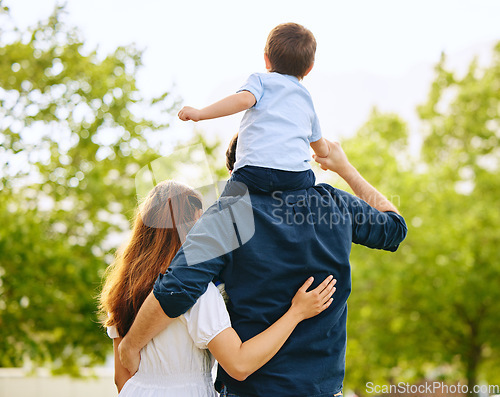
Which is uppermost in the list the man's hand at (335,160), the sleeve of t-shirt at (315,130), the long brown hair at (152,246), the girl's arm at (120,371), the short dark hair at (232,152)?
the sleeve of t-shirt at (315,130)

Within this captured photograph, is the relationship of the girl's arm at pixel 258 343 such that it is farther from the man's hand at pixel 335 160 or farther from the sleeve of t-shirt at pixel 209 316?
the man's hand at pixel 335 160

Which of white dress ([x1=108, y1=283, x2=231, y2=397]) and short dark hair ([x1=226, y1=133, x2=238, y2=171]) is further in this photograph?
short dark hair ([x1=226, y1=133, x2=238, y2=171])

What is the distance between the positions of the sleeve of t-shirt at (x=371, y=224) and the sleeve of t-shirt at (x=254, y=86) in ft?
1.38

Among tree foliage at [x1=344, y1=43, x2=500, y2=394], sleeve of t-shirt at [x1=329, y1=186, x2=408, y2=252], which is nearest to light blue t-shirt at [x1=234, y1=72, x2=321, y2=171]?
sleeve of t-shirt at [x1=329, y1=186, x2=408, y2=252]

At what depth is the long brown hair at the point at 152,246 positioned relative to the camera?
6.43 ft

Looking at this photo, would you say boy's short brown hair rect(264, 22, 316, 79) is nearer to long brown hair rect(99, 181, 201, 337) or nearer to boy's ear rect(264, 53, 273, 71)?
boy's ear rect(264, 53, 273, 71)

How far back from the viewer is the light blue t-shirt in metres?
1.83

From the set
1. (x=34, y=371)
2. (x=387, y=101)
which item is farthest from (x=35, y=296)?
(x=387, y=101)

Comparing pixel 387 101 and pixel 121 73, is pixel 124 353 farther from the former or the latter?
pixel 387 101

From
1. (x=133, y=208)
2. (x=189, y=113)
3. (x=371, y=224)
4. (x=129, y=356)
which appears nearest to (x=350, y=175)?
(x=371, y=224)

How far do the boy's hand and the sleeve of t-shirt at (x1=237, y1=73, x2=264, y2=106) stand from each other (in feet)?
0.57

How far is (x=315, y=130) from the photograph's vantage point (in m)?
2.02

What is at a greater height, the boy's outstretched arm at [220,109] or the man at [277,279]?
the boy's outstretched arm at [220,109]

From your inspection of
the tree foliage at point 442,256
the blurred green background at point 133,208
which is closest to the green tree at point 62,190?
the blurred green background at point 133,208
